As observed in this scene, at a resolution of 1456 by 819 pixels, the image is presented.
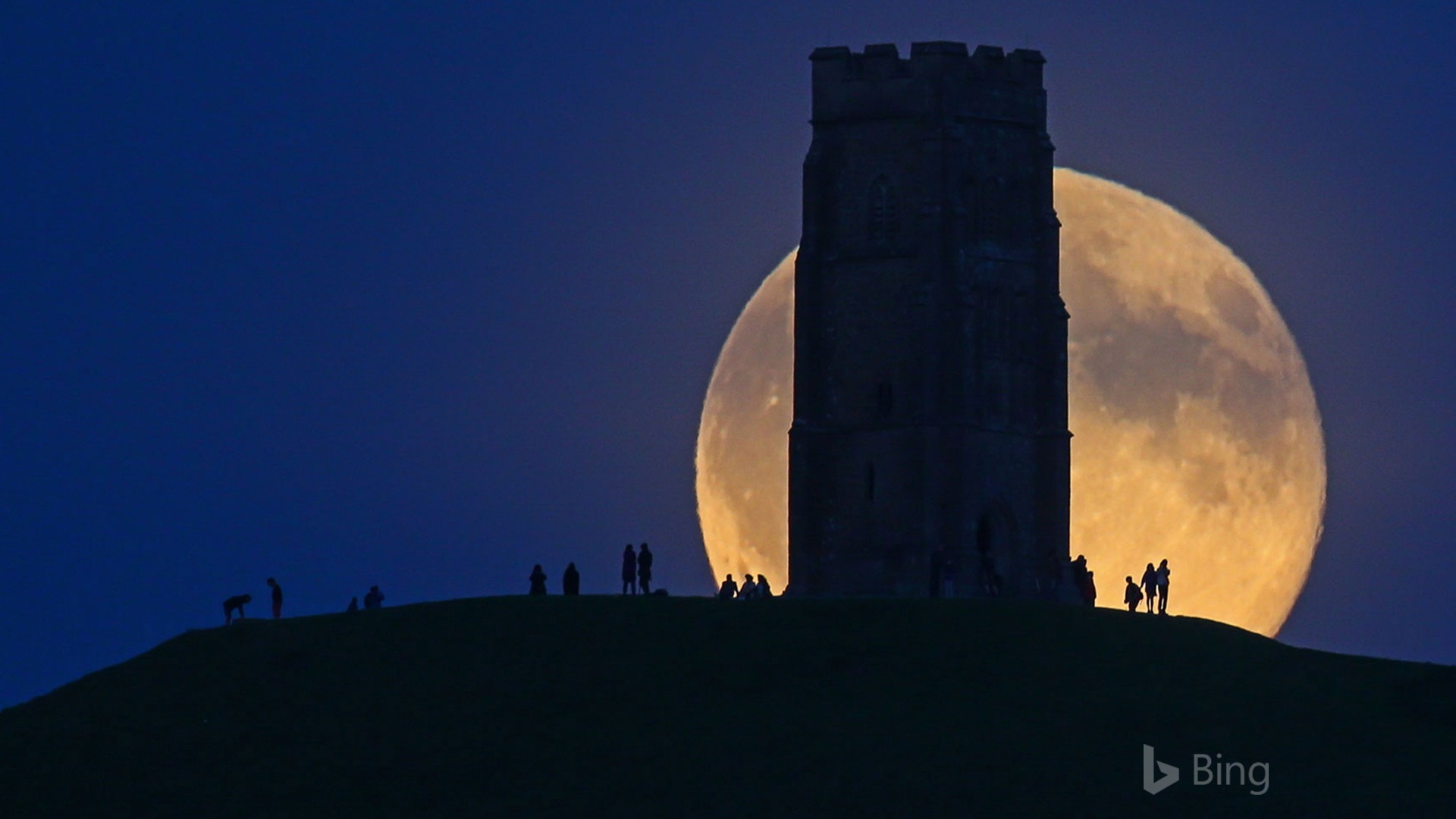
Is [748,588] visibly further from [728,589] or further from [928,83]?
[928,83]

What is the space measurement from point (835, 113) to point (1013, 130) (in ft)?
15.5

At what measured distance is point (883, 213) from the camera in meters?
115

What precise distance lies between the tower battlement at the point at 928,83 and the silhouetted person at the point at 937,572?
11.5m

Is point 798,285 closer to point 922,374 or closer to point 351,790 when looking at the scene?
point 922,374

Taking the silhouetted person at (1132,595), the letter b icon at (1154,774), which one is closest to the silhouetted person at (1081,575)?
the silhouetted person at (1132,595)

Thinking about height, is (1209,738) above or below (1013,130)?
below

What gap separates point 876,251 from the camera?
114750 mm

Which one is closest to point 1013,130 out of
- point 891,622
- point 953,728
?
point 891,622

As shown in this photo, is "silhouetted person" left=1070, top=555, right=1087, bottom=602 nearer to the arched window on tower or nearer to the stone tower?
the stone tower

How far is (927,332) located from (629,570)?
1311cm

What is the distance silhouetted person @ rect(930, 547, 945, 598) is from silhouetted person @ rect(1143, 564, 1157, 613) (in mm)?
5050

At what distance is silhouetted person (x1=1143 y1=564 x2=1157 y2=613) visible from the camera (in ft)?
348

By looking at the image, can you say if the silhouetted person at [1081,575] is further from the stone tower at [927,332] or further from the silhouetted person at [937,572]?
the stone tower at [927,332]

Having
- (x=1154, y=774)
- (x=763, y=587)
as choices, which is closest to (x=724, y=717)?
(x=1154, y=774)
